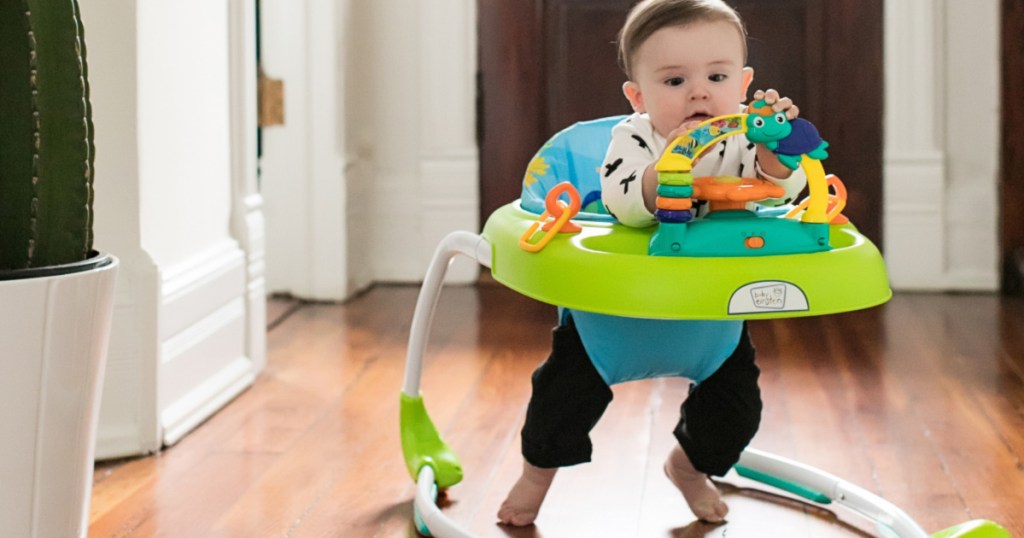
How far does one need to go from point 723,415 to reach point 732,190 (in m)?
0.30

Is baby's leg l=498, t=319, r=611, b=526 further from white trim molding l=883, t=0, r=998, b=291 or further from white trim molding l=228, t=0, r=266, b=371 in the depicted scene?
white trim molding l=883, t=0, r=998, b=291

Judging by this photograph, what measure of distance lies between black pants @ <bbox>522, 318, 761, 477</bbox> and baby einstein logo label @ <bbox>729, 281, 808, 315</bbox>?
29 centimetres

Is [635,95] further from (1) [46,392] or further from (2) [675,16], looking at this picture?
(1) [46,392]

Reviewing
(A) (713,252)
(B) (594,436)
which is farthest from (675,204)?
(B) (594,436)

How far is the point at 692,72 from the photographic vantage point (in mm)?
1272

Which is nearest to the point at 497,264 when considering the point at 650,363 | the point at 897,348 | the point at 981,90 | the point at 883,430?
the point at 650,363

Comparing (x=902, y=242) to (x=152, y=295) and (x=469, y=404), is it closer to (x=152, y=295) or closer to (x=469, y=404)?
(x=469, y=404)

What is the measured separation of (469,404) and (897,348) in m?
0.79

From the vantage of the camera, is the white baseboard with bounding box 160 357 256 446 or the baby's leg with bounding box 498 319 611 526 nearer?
the baby's leg with bounding box 498 319 611 526

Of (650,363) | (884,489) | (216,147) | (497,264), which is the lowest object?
(884,489)

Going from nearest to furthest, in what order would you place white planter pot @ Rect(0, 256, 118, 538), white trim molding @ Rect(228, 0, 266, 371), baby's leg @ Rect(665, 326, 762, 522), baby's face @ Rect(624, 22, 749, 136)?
white planter pot @ Rect(0, 256, 118, 538), baby's face @ Rect(624, 22, 749, 136), baby's leg @ Rect(665, 326, 762, 522), white trim molding @ Rect(228, 0, 266, 371)

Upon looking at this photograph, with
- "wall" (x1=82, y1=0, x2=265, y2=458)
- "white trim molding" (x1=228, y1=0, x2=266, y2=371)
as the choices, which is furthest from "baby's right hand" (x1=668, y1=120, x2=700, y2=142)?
"white trim molding" (x1=228, y1=0, x2=266, y2=371)

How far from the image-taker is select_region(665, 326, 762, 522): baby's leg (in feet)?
4.52

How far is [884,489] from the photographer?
1542mm
